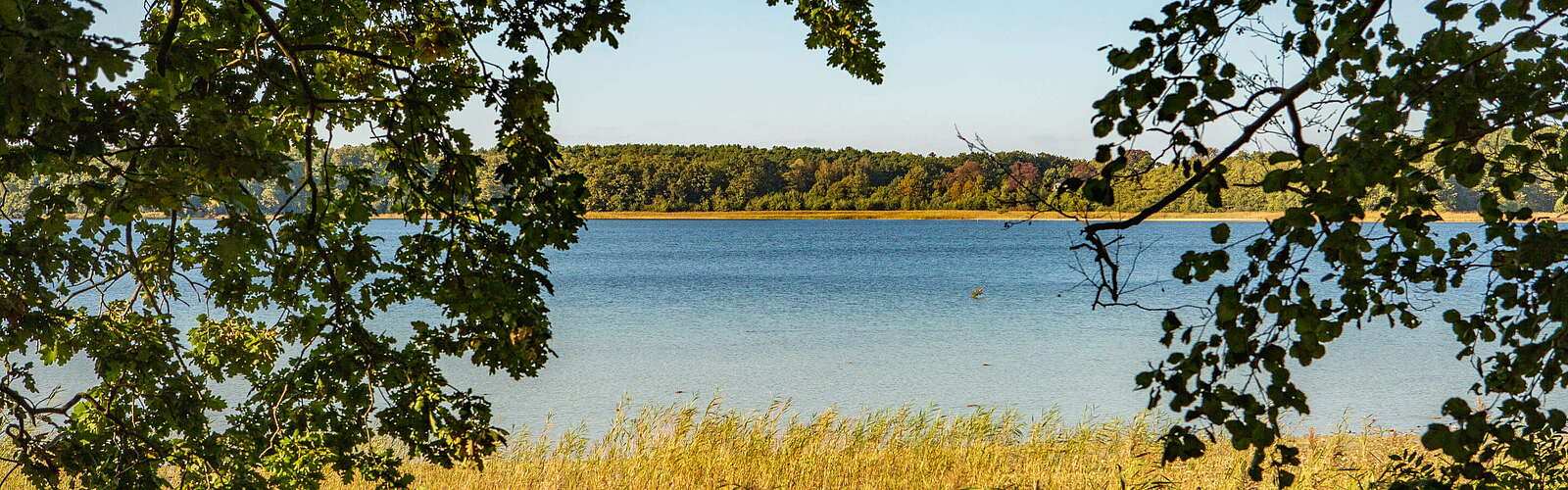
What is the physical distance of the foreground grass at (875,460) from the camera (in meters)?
8.45

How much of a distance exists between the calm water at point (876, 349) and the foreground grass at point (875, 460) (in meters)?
1.62

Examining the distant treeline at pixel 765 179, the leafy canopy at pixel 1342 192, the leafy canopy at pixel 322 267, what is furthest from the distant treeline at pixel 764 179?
the leafy canopy at pixel 1342 192

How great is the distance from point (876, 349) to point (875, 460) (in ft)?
45.8

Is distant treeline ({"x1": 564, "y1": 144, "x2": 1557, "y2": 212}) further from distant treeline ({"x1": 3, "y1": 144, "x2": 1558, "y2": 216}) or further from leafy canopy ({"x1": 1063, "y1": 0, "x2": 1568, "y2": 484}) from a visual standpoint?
leafy canopy ({"x1": 1063, "y1": 0, "x2": 1568, "y2": 484})

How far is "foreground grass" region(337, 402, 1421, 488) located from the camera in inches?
332

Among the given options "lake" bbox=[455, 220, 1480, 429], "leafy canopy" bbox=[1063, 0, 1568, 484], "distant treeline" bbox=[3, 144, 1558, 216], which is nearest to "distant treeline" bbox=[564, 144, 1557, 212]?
"distant treeline" bbox=[3, 144, 1558, 216]

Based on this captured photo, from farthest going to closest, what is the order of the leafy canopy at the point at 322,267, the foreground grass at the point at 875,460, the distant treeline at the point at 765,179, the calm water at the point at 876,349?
1. the distant treeline at the point at 765,179
2. the calm water at the point at 876,349
3. the foreground grass at the point at 875,460
4. the leafy canopy at the point at 322,267

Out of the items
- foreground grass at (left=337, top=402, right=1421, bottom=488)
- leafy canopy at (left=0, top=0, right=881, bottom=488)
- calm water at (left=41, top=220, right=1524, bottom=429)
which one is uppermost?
leafy canopy at (left=0, top=0, right=881, bottom=488)

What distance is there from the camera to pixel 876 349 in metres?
23.8

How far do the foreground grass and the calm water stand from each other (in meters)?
1.62

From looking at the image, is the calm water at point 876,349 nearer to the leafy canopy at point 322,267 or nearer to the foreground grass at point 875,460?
the foreground grass at point 875,460

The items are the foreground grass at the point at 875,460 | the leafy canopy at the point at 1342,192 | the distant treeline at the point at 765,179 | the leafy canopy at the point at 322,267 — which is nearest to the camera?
the leafy canopy at the point at 1342,192

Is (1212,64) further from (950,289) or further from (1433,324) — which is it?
(950,289)

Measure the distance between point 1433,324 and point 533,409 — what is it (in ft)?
70.2
